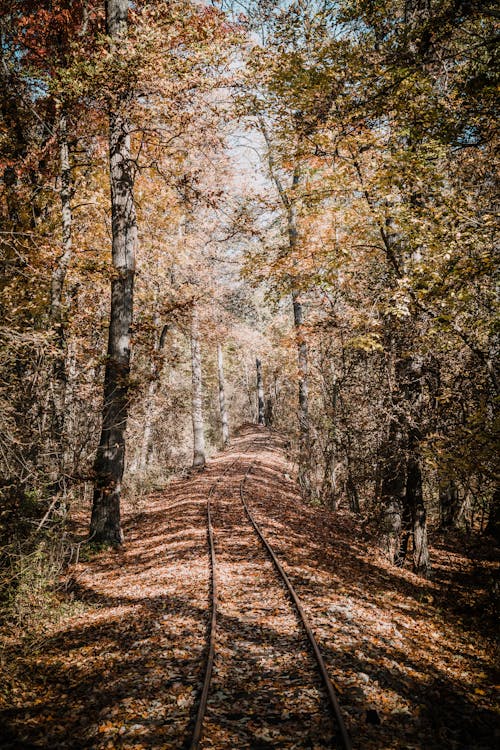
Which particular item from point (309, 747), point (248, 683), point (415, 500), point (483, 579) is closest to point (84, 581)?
point (248, 683)

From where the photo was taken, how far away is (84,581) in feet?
24.5

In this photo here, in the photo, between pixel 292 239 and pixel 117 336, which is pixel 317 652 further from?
pixel 292 239

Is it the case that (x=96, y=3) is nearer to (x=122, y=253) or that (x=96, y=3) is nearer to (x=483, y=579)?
(x=122, y=253)

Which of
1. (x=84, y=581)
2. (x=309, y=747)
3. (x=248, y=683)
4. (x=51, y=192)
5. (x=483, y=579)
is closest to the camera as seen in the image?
(x=309, y=747)

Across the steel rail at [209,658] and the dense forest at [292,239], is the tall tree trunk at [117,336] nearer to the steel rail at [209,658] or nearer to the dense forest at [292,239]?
the dense forest at [292,239]

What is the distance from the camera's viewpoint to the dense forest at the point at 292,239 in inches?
235

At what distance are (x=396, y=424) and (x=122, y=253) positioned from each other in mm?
6892

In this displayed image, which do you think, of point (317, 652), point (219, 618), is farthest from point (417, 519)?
point (219, 618)

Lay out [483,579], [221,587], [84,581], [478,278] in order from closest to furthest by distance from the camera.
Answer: [478,278]
[221,587]
[84,581]
[483,579]

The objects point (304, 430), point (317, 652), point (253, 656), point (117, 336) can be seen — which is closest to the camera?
point (317, 652)

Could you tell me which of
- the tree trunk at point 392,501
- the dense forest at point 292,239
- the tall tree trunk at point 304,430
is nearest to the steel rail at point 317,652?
the dense forest at point 292,239

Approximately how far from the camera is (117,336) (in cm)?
939

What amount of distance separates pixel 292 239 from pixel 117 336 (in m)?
5.27

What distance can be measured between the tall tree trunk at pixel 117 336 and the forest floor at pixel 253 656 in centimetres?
90
